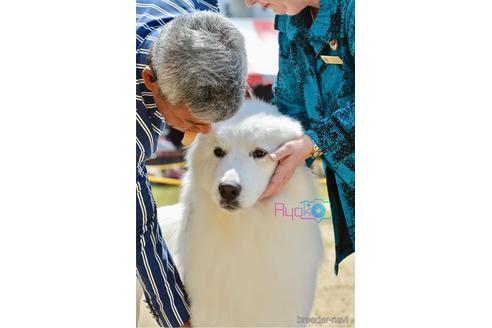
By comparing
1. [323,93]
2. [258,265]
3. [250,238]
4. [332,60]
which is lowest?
[258,265]

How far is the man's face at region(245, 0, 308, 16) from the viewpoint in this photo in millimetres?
2795

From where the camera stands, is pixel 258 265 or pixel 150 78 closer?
pixel 150 78

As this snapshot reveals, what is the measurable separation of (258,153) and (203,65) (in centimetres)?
52

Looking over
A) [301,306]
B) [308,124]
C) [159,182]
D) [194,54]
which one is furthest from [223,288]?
[194,54]

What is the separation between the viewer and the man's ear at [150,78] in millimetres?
2707

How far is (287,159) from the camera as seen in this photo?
290cm

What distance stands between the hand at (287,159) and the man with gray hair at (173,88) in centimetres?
36

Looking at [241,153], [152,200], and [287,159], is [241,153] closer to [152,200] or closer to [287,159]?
[287,159]

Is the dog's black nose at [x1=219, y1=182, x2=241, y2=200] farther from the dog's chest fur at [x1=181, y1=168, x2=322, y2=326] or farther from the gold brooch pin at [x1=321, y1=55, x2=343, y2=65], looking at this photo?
the gold brooch pin at [x1=321, y1=55, x2=343, y2=65]

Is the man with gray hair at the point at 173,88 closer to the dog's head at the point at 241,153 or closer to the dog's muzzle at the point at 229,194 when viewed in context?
the dog's head at the point at 241,153

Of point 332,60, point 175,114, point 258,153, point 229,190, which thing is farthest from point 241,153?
point 332,60

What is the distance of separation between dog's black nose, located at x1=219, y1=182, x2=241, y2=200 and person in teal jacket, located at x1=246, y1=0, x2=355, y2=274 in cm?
18

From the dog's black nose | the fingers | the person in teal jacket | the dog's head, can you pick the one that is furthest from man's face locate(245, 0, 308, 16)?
the dog's black nose

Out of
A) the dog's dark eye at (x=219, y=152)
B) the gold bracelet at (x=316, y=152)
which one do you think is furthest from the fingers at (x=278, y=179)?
the dog's dark eye at (x=219, y=152)
